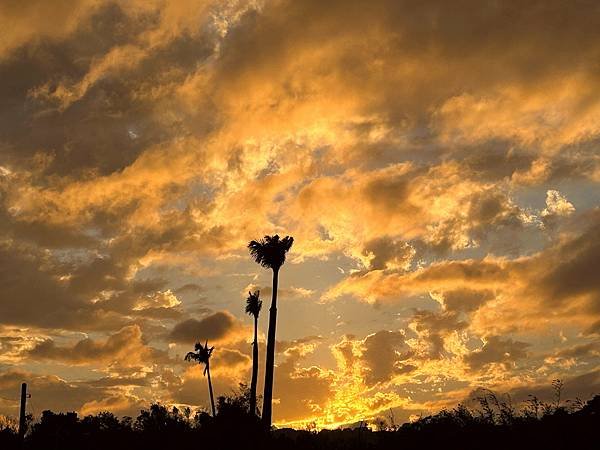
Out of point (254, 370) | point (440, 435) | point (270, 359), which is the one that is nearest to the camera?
point (440, 435)

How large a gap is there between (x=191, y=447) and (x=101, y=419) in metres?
33.5

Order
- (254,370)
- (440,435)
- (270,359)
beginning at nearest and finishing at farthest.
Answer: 1. (440,435)
2. (270,359)
3. (254,370)

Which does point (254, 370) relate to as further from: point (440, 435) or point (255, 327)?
point (440, 435)

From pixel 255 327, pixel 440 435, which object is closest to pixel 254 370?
pixel 255 327

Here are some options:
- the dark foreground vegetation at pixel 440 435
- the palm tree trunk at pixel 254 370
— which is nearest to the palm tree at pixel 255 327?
the palm tree trunk at pixel 254 370

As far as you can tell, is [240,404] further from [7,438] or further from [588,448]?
[588,448]

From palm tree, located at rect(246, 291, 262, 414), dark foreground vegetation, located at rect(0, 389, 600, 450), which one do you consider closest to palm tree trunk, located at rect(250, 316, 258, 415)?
palm tree, located at rect(246, 291, 262, 414)

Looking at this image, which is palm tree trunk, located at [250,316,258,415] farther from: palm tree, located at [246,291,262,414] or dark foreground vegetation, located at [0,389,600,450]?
dark foreground vegetation, located at [0,389,600,450]

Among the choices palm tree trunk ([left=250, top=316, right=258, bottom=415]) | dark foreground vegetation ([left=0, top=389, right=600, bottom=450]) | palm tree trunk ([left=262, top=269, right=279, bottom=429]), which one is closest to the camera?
dark foreground vegetation ([left=0, top=389, right=600, bottom=450])

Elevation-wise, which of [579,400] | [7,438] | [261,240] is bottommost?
[579,400]

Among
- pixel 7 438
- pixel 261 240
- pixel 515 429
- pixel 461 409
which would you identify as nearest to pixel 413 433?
pixel 461 409

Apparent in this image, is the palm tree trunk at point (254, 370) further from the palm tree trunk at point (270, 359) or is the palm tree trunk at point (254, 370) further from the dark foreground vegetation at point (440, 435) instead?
the dark foreground vegetation at point (440, 435)

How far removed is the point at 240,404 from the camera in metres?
47.9

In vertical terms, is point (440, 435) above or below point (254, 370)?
below
